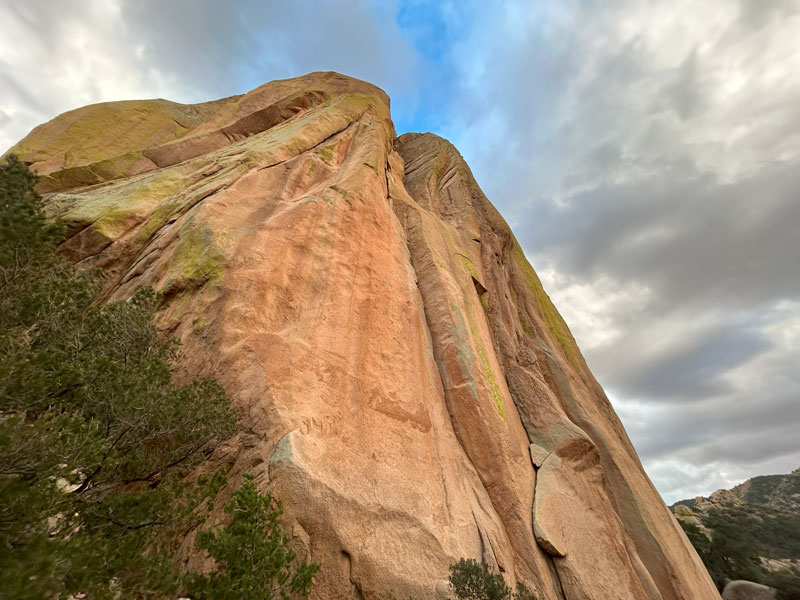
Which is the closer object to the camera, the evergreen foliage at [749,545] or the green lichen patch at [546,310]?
the green lichen patch at [546,310]

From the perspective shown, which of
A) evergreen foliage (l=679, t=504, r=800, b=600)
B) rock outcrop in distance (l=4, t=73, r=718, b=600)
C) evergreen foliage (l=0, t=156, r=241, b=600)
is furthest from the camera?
evergreen foliage (l=679, t=504, r=800, b=600)

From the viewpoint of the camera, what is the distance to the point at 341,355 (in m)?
12.7

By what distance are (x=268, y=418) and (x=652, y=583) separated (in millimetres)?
14876

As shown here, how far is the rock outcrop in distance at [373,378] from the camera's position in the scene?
9.56 metres

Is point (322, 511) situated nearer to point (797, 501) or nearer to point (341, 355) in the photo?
point (341, 355)

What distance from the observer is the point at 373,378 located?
12.8 m

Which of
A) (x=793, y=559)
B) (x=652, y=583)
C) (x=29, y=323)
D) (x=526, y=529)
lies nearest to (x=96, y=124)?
(x=29, y=323)

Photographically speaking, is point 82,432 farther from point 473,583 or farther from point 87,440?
point 473,583

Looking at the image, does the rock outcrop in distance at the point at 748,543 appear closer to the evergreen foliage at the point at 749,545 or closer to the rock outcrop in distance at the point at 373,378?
the evergreen foliage at the point at 749,545

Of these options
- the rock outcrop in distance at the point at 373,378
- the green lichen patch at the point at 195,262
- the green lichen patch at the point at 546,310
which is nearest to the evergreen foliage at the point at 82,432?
the rock outcrop in distance at the point at 373,378

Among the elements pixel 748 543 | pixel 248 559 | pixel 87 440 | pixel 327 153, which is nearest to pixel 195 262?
pixel 87 440

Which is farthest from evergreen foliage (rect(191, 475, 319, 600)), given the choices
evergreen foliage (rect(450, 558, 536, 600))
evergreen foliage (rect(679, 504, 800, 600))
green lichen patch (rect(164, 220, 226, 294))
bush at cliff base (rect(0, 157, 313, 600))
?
evergreen foliage (rect(679, 504, 800, 600))

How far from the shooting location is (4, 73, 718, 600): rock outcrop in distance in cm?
956

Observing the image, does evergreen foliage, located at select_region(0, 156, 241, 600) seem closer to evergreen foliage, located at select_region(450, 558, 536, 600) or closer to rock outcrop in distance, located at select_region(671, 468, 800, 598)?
evergreen foliage, located at select_region(450, 558, 536, 600)
